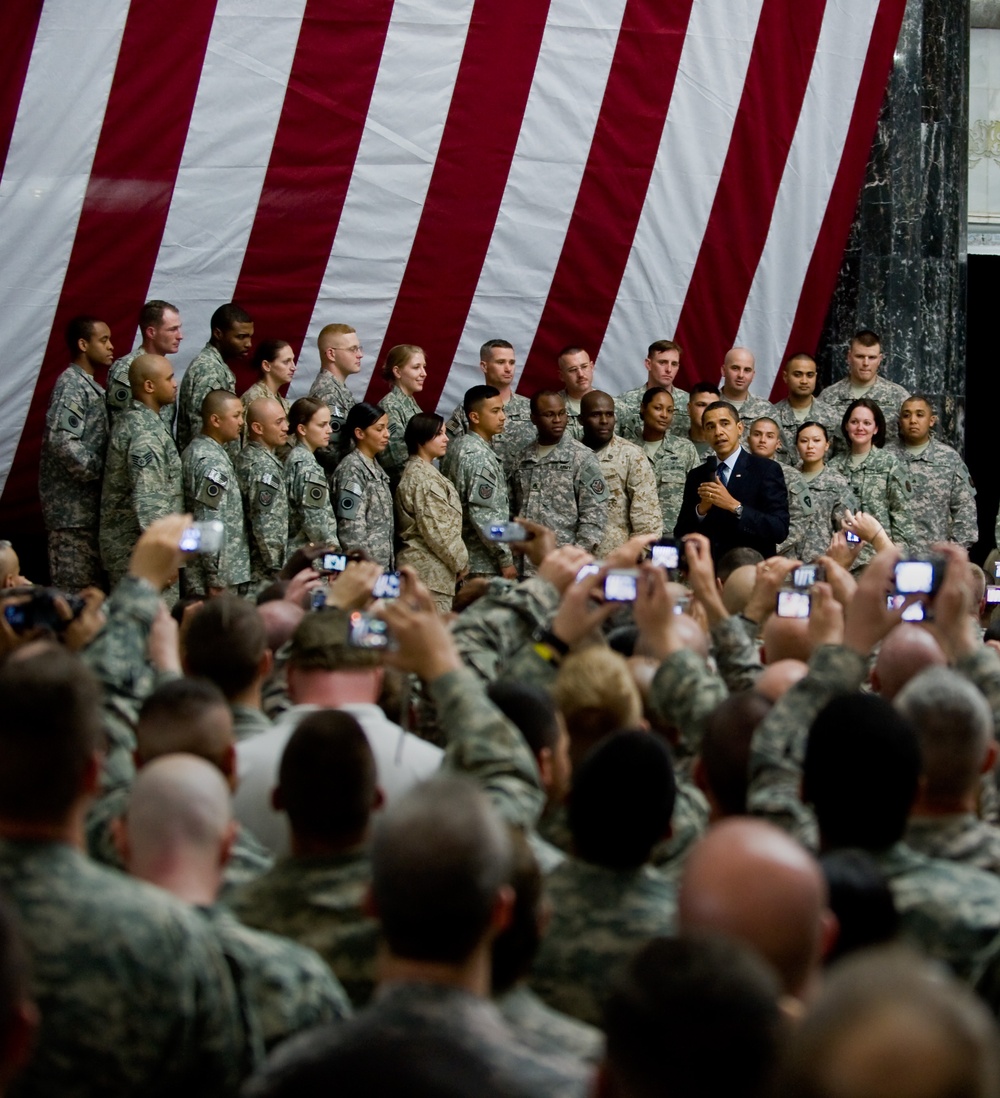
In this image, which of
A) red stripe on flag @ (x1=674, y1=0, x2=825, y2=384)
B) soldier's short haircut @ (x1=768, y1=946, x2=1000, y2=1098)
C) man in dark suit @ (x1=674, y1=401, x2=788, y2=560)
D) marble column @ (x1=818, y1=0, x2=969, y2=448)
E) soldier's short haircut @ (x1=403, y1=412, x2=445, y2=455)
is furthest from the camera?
marble column @ (x1=818, y1=0, x2=969, y2=448)

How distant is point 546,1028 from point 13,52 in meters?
6.83

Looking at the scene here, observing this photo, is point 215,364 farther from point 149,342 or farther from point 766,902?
point 766,902

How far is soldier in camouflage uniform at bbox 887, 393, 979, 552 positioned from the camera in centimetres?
895

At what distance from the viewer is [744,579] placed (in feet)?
16.2

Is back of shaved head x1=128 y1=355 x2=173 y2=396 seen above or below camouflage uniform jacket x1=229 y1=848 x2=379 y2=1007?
above

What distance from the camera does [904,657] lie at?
11.1ft

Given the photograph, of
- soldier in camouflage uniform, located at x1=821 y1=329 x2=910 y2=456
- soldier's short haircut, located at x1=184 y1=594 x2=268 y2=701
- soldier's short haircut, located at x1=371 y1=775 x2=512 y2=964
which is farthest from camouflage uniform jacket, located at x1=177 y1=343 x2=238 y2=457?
soldier's short haircut, located at x1=371 y1=775 x2=512 y2=964

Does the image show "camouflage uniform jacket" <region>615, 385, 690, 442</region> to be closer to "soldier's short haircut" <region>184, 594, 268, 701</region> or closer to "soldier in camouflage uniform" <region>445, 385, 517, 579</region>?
"soldier in camouflage uniform" <region>445, 385, 517, 579</region>

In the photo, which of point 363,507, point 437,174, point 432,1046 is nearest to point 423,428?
point 363,507

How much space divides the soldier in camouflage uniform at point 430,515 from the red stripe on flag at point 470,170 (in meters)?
0.66

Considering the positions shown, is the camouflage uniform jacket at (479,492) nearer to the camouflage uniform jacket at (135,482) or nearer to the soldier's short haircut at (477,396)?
the soldier's short haircut at (477,396)

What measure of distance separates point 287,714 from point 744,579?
7.14 ft

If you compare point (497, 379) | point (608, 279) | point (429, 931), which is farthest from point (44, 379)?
point (429, 931)

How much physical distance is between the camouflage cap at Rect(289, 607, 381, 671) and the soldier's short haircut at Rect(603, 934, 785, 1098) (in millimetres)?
1630
